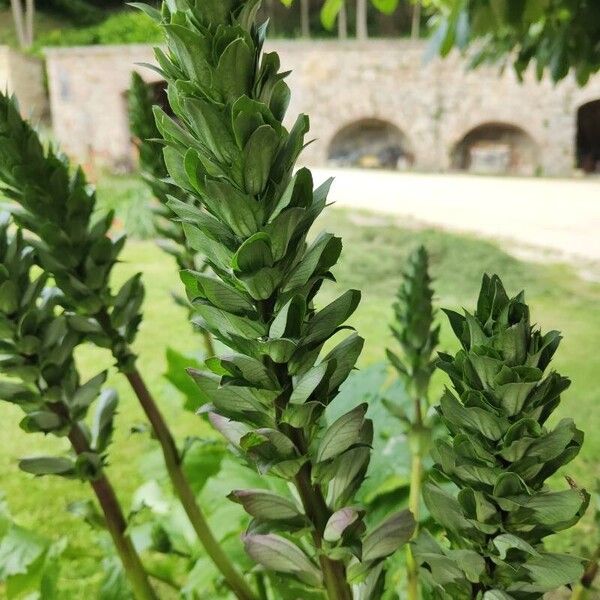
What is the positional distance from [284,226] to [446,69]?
3.91 metres

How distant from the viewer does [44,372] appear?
0.41 m

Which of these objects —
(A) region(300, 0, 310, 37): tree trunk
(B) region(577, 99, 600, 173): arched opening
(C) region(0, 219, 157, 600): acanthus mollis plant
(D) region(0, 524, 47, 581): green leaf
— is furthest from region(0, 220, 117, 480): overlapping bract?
(A) region(300, 0, 310, 37): tree trunk

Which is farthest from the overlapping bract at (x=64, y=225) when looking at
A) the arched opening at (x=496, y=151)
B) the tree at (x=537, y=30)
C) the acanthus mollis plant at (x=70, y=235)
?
the arched opening at (x=496, y=151)

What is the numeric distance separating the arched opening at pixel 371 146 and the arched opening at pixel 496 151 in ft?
1.34

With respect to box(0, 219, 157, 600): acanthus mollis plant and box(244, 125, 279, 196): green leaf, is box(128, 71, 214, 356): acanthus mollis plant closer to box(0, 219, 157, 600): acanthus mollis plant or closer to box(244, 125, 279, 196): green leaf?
box(0, 219, 157, 600): acanthus mollis plant

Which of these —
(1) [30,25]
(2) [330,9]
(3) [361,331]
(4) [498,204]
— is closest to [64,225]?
(2) [330,9]

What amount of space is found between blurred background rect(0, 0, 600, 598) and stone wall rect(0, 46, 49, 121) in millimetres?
11

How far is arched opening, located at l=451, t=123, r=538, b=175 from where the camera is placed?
12.2 feet

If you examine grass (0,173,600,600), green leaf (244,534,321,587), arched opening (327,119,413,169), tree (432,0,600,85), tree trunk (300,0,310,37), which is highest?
tree trunk (300,0,310,37)

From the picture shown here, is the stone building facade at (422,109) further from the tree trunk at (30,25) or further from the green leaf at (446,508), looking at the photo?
the green leaf at (446,508)

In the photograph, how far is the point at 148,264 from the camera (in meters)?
1.97

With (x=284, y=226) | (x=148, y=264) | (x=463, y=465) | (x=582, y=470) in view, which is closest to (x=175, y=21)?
(x=284, y=226)

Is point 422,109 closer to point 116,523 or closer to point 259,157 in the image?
point 116,523

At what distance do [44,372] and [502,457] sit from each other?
29cm
